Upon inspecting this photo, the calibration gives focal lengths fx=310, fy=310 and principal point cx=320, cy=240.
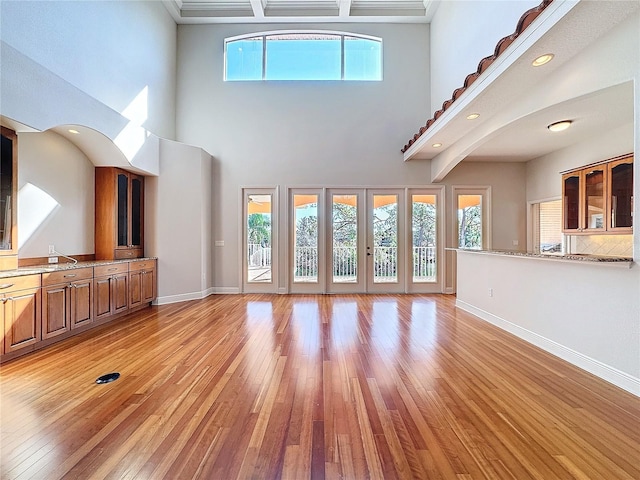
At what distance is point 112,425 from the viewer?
1990 mm

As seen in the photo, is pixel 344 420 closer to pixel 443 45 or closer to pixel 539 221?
pixel 539 221

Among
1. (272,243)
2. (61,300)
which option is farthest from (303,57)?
(61,300)

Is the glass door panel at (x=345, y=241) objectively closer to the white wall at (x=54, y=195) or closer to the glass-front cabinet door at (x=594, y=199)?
the glass-front cabinet door at (x=594, y=199)

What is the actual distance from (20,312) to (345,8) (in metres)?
7.56

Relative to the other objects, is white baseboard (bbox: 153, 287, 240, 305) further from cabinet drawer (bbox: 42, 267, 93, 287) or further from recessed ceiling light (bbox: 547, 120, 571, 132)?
recessed ceiling light (bbox: 547, 120, 571, 132)

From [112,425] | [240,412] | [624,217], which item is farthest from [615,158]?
[112,425]

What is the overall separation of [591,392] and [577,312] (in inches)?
32.5

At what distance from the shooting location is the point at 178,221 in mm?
5895

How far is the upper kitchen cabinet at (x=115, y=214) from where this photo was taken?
5.04 m

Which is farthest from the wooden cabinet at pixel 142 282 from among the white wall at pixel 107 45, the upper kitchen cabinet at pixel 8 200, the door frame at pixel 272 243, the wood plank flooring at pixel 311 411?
the white wall at pixel 107 45

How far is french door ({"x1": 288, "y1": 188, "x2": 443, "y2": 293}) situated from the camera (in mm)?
6797

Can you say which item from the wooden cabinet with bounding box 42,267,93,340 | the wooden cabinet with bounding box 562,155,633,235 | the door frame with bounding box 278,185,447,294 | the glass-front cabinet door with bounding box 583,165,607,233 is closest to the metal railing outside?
the door frame with bounding box 278,185,447,294

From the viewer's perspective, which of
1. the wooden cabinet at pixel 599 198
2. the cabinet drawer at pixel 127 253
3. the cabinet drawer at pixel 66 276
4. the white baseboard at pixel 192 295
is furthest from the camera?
the white baseboard at pixel 192 295

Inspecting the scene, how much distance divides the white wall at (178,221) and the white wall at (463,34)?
16.9 ft
